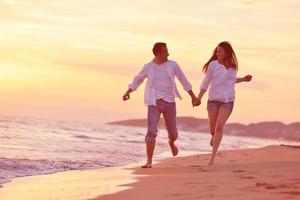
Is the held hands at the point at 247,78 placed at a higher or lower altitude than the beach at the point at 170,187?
higher

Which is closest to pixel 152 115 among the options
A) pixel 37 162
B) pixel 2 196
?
pixel 37 162

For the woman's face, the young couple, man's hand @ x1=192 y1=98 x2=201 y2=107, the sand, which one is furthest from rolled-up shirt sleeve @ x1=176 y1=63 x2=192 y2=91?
the sand

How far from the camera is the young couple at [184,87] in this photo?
32.5 ft

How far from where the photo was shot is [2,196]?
6.89 m

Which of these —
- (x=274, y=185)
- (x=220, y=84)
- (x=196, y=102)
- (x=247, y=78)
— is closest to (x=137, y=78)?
(x=196, y=102)

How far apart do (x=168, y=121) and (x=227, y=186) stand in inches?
174

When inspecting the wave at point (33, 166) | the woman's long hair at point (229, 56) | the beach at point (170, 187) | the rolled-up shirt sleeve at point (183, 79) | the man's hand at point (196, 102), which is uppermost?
the woman's long hair at point (229, 56)

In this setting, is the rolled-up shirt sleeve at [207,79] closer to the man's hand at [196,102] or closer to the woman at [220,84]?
the woman at [220,84]

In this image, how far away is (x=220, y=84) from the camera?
993 centimetres

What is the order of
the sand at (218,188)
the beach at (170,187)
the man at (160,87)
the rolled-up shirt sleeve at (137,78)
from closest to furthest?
the sand at (218,188)
the beach at (170,187)
the man at (160,87)
the rolled-up shirt sleeve at (137,78)

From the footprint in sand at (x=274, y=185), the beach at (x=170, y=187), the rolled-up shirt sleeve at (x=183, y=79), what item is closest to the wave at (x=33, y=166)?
the beach at (x=170, y=187)

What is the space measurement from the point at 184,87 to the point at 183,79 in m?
0.13

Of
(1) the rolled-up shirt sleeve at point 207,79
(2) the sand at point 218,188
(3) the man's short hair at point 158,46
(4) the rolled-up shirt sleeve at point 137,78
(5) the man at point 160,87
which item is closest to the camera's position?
(2) the sand at point 218,188

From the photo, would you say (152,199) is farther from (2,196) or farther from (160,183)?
(2,196)
